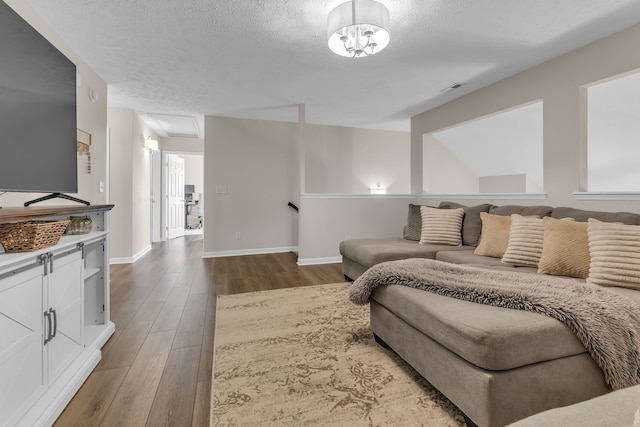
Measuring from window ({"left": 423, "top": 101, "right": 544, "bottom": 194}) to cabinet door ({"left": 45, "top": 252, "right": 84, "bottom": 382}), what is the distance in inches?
173

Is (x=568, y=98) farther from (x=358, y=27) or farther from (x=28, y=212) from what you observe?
(x=28, y=212)

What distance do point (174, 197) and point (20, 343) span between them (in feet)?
19.9

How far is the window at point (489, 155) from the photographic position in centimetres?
446

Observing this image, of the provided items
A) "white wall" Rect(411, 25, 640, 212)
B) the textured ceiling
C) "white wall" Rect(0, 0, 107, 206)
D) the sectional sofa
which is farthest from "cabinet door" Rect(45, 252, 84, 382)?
"white wall" Rect(411, 25, 640, 212)

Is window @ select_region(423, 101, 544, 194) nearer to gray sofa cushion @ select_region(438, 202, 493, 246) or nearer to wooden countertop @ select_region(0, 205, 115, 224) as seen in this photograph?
gray sofa cushion @ select_region(438, 202, 493, 246)

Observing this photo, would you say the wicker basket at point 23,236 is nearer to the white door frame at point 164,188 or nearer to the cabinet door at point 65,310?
the cabinet door at point 65,310

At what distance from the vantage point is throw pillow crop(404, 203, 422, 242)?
3.54 metres

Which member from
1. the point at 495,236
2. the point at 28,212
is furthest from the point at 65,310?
the point at 495,236

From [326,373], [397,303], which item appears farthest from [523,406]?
[326,373]

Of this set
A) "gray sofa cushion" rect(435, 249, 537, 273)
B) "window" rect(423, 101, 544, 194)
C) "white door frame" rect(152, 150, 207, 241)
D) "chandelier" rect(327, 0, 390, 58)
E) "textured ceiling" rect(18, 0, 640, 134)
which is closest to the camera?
"chandelier" rect(327, 0, 390, 58)

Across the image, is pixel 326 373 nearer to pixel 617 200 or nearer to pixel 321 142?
pixel 617 200

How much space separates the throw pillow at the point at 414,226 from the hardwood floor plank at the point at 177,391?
8.62 feet

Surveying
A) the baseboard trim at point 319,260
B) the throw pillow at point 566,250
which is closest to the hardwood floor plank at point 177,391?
the throw pillow at point 566,250

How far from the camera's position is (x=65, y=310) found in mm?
1467
